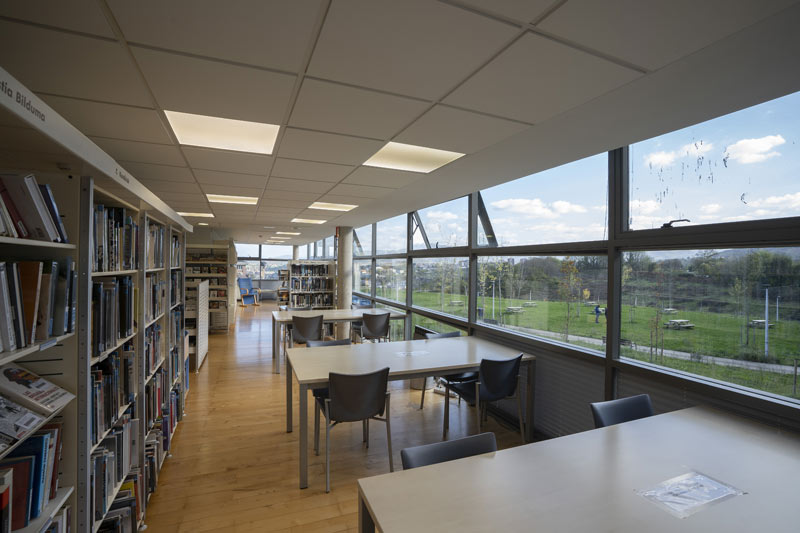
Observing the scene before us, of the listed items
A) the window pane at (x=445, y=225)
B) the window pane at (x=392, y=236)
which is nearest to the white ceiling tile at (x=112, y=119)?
the window pane at (x=445, y=225)

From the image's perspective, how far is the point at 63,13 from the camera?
→ 114 cm

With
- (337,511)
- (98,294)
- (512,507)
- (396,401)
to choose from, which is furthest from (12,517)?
(396,401)

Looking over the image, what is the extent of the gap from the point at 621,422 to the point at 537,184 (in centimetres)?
230

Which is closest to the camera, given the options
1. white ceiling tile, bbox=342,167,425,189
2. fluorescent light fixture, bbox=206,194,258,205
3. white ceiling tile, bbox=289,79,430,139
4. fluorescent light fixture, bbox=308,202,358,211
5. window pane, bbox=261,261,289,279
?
white ceiling tile, bbox=289,79,430,139

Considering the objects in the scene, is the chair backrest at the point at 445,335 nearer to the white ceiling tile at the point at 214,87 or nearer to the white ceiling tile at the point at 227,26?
the white ceiling tile at the point at 214,87

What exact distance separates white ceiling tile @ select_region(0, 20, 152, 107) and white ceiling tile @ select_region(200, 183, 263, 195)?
201 cm

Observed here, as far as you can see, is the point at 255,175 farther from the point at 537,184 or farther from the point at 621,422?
the point at 621,422

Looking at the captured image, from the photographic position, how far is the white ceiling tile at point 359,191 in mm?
3670

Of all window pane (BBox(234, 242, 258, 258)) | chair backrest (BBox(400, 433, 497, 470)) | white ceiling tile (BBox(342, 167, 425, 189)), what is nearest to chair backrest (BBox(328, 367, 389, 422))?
chair backrest (BBox(400, 433, 497, 470))

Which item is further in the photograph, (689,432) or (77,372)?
(689,432)

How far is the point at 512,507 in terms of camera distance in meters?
1.21

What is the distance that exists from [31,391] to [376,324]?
4.25 meters

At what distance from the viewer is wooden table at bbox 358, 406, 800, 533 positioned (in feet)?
3.73

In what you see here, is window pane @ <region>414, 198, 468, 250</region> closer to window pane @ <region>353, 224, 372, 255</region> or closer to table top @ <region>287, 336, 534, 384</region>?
table top @ <region>287, 336, 534, 384</region>
